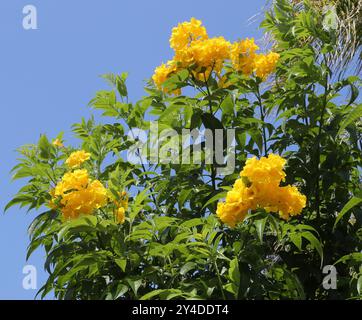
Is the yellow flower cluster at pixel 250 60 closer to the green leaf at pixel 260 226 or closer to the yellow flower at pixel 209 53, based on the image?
the yellow flower at pixel 209 53

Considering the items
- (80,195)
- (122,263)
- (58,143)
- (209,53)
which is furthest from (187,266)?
(58,143)

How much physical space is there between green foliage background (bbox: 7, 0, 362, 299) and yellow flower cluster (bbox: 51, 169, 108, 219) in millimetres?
70

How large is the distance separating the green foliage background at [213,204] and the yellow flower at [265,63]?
0.07m

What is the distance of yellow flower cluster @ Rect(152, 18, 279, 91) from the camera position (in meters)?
3.11

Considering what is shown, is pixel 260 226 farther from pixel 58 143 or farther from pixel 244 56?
pixel 58 143

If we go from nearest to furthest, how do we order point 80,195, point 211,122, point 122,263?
point 122,263, point 80,195, point 211,122

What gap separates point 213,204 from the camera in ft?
10.0

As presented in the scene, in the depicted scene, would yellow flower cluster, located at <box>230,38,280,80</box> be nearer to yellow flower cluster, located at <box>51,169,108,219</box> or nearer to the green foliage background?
the green foliage background

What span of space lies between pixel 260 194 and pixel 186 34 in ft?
3.74

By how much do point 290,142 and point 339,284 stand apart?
791mm

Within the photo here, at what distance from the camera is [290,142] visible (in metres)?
3.36

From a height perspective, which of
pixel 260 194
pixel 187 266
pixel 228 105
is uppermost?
pixel 228 105

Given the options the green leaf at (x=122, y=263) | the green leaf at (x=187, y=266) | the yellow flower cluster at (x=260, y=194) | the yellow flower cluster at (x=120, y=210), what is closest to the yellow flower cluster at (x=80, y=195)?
the yellow flower cluster at (x=120, y=210)
